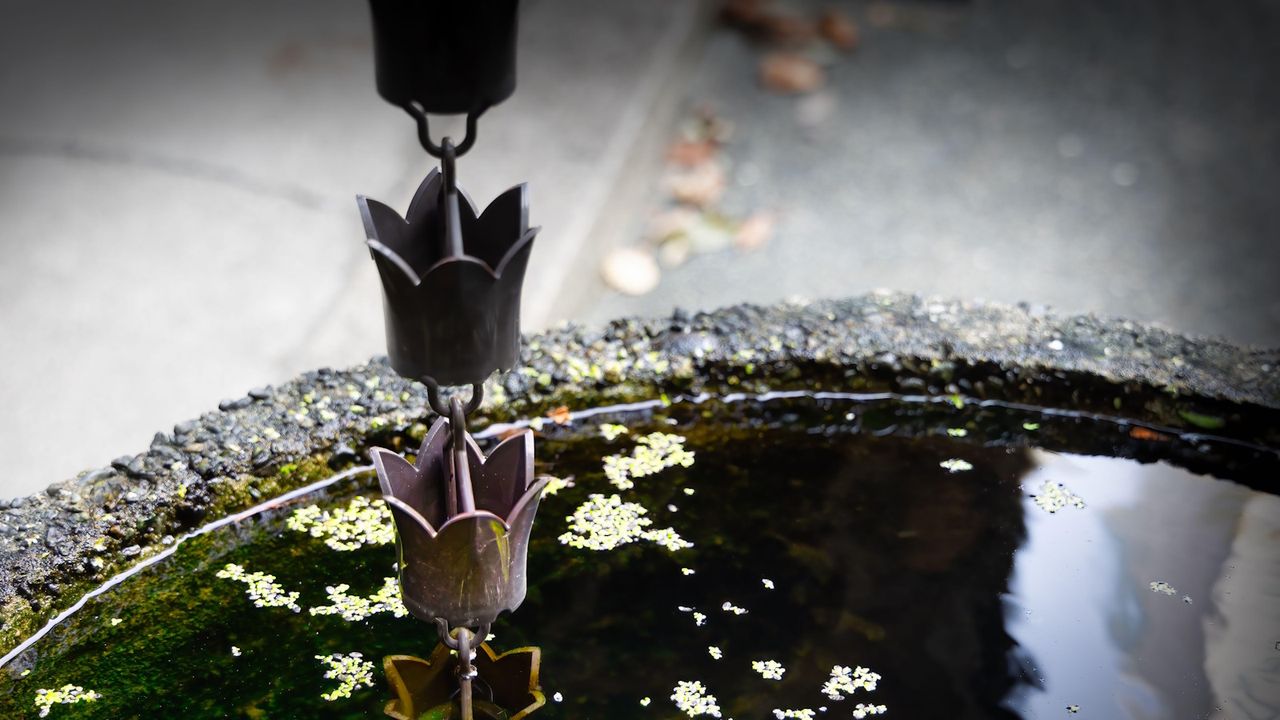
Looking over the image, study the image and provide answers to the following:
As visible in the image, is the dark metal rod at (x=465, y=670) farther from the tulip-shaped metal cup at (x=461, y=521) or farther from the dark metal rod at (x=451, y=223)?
the dark metal rod at (x=451, y=223)

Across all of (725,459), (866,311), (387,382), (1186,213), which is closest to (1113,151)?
(1186,213)

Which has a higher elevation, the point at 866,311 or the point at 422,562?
the point at 866,311

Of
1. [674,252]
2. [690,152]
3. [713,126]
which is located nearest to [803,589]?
[674,252]

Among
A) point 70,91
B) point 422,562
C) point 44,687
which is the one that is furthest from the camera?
point 70,91

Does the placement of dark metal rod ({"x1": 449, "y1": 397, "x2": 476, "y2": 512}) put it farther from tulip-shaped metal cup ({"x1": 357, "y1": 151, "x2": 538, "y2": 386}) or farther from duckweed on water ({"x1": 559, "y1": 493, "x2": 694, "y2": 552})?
duckweed on water ({"x1": 559, "y1": 493, "x2": 694, "y2": 552})

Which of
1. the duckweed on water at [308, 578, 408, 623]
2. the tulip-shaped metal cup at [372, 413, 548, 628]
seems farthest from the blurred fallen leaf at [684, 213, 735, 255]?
the tulip-shaped metal cup at [372, 413, 548, 628]

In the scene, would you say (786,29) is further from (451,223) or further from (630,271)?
(451,223)

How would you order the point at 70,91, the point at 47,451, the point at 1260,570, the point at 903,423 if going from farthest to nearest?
the point at 70,91 < the point at 47,451 < the point at 903,423 < the point at 1260,570

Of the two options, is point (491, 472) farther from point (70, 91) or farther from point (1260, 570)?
point (70, 91)
